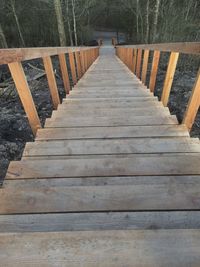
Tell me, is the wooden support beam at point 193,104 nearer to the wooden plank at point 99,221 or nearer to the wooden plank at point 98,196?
the wooden plank at point 98,196

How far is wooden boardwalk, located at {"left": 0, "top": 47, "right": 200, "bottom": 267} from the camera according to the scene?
3.50ft

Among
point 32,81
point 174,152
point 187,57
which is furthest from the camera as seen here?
point 187,57

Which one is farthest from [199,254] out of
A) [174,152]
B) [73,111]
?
[73,111]

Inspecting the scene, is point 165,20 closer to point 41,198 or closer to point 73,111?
point 73,111

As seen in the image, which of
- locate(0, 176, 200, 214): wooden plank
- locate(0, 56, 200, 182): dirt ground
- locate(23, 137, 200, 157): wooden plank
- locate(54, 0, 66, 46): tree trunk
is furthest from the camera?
locate(54, 0, 66, 46): tree trunk

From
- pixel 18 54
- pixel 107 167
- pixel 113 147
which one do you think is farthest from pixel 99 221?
pixel 18 54

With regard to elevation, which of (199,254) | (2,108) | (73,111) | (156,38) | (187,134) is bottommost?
(156,38)

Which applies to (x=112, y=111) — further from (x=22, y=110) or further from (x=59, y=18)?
(x=59, y=18)

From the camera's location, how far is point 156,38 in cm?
1565

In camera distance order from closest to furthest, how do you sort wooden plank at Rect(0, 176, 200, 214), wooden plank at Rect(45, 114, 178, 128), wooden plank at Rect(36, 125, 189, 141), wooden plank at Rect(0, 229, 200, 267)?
wooden plank at Rect(0, 229, 200, 267) → wooden plank at Rect(0, 176, 200, 214) → wooden plank at Rect(36, 125, 189, 141) → wooden plank at Rect(45, 114, 178, 128)

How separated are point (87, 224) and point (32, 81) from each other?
30.0ft

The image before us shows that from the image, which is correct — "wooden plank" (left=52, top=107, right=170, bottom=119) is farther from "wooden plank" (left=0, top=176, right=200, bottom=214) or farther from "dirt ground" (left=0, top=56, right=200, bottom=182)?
"dirt ground" (left=0, top=56, right=200, bottom=182)

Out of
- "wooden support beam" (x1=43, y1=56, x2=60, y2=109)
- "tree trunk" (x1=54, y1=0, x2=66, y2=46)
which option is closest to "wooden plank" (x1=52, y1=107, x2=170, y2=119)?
"wooden support beam" (x1=43, y1=56, x2=60, y2=109)

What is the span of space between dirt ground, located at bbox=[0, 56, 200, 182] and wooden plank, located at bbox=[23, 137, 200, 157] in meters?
2.30
